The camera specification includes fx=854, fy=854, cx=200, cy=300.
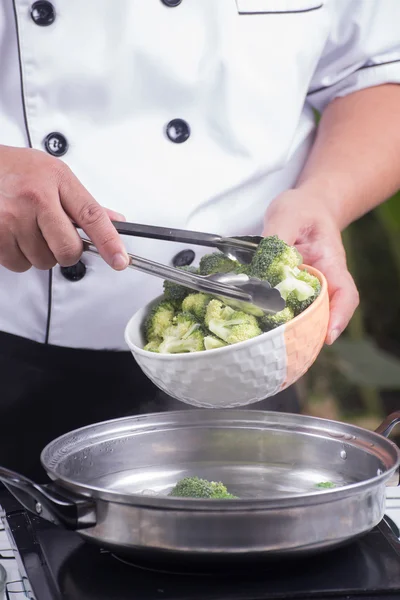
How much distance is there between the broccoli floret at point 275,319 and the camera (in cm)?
97

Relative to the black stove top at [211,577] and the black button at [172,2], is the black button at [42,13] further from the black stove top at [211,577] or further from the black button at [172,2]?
the black stove top at [211,577]

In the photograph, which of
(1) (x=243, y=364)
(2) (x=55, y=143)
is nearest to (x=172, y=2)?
(2) (x=55, y=143)

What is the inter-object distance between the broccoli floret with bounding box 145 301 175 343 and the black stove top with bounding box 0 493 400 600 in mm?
264

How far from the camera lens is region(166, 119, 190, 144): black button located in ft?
4.05

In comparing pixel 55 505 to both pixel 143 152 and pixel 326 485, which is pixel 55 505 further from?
pixel 143 152

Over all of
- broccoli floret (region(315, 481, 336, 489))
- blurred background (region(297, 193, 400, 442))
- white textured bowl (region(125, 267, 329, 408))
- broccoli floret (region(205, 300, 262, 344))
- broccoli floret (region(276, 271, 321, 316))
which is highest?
broccoli floret (region(276, 271, 321, 316))

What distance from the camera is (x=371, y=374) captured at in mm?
2738

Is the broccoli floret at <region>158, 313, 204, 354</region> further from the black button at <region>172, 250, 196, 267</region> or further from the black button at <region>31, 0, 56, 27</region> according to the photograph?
the black button at <region>31, 0, 56, 27</region>

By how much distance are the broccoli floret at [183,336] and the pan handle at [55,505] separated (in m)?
0.24

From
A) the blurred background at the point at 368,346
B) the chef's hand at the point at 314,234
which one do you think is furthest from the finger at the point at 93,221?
the blurred background at the point at 368,346

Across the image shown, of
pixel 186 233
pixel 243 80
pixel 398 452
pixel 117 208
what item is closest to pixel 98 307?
pixel 117 208

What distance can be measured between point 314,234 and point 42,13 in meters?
0.49

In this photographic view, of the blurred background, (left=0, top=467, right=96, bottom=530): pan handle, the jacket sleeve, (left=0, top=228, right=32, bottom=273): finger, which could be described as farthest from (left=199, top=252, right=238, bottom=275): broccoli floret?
the blurred background

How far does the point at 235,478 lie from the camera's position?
1.04 m
